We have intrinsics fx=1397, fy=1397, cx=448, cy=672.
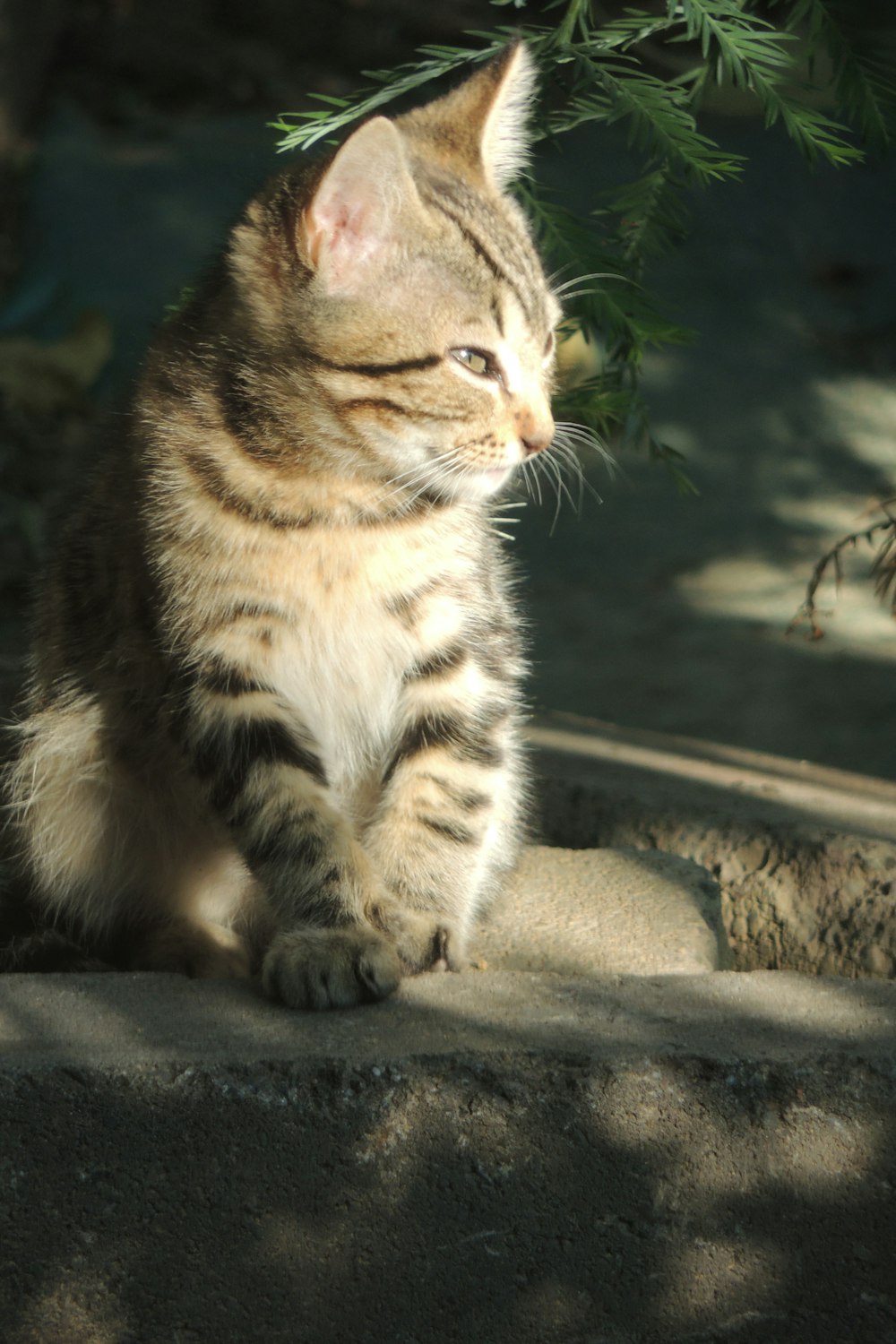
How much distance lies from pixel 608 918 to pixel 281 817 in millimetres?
885

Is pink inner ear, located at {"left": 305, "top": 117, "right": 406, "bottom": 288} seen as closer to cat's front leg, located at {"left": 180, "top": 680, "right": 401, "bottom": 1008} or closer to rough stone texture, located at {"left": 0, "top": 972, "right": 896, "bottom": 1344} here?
cat's front leg, located at {"left": 180, "top": 680, "right": 401, "bottom": 1008}

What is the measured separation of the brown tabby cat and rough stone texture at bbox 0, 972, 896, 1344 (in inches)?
14.0

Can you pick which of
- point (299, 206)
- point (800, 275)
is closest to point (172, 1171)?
point (299, 206)

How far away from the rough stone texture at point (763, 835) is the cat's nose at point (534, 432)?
3.98ft

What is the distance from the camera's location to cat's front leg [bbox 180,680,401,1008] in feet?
8.14

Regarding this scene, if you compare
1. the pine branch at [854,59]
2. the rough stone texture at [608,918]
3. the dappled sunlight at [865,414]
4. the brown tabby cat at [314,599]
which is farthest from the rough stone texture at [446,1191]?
the dappled sunlight at [865,414]

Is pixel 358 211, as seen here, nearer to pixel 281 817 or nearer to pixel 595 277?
pixel 595 277

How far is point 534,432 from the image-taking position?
2596 mm

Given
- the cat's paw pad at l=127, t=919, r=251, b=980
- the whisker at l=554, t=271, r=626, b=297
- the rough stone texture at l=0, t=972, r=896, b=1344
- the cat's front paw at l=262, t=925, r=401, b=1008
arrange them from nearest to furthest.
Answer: the rough stone texture at l=0, t=972, r=896, b=1344 → the cat's front paw at l=262, t=925, r=401, b=1008 → the cat's paw pad at l=127, t=919, r=251, b=980 → the whisker at l=554, t=271, r=626, b=297

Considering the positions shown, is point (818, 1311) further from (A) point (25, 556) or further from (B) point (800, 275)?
(B) point (800, 275)

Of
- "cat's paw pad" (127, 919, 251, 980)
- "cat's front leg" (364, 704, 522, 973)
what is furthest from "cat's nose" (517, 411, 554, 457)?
"cat's paw pad" (127, 919, 251, 980)

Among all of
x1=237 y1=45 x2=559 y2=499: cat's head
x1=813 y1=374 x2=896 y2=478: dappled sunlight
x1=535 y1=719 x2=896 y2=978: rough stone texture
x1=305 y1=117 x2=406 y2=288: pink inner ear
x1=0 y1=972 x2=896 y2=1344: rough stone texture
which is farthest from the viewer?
x1=813 y1=374 x2=896 y2=478: dappled sunlight

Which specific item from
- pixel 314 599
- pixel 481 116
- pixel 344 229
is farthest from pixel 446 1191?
pixel 481 116

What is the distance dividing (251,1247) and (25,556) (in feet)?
17.1
